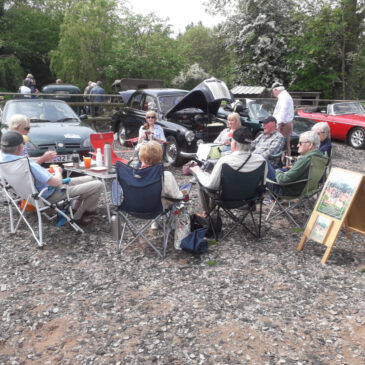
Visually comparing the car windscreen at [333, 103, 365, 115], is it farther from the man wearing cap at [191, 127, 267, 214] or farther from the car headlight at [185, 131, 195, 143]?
the man wearing cap at [191, 127, 267, 214]

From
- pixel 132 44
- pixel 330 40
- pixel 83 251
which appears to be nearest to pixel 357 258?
pixel 83 251

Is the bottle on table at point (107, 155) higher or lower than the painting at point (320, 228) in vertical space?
higher

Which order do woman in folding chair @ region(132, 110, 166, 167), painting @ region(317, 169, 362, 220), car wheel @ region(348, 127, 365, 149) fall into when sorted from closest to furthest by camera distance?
painting @ region(317, 169, 362, 220), woman in folding chair @ region(132, 110, 166, 167), car wheel @ region(348, 127, 365, 149)

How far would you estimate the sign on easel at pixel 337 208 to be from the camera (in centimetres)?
399

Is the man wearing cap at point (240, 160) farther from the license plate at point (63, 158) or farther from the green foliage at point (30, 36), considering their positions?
the green foliage at point (30, 36)

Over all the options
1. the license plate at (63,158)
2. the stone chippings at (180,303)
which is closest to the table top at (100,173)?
the stone chippings at (180,303)

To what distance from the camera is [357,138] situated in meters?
11.5

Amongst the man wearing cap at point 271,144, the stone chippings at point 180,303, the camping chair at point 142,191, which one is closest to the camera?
the stone chippings at point 180,303

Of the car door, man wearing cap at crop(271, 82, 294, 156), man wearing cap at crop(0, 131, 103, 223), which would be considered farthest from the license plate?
man wearing cap at crop(271, 82, 294, 156)

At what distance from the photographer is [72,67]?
25.2m

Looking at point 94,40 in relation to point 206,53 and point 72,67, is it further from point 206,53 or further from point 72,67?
point 206,53

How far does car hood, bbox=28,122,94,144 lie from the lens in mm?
6738

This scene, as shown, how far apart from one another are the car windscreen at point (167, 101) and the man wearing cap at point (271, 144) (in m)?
3.53

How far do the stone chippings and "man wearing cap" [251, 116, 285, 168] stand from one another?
1.72m
